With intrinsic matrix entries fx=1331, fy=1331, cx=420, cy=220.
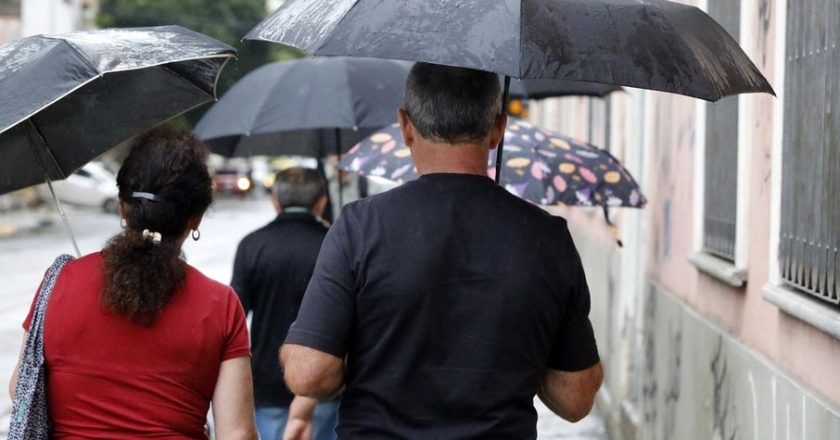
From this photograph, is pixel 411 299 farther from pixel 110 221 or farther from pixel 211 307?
pixel 110 221

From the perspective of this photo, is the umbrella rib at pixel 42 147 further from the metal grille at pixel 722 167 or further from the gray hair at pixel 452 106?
the metal grille at pixel 722 167

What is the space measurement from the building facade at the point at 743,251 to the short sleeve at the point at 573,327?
105cm

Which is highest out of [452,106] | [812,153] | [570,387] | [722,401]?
[452,106]

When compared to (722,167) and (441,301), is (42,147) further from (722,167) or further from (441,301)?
(722,167)

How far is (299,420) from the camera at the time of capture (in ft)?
17.7

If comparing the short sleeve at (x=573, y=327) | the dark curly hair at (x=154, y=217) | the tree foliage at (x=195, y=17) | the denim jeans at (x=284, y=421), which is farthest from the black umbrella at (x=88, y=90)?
the tree foliage at (x=195, y=17)

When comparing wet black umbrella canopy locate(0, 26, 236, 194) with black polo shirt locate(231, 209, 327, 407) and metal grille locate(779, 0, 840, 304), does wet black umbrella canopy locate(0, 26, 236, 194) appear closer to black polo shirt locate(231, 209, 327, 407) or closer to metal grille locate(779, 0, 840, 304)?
black polo shirt locate(231, 209, 327, 407)

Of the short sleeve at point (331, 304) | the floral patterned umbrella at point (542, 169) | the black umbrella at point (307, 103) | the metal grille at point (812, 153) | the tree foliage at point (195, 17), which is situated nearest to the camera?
the short sleeve at point (331, 304)

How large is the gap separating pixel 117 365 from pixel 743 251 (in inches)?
125

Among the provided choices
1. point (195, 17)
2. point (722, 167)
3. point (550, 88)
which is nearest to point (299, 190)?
point (550, 88)

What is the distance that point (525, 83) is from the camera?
21.7ft

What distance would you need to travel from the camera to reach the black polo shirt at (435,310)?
2891 mm

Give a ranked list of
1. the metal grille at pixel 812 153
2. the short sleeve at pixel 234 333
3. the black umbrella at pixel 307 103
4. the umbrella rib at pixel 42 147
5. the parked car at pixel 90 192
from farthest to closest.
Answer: the parked car at pixel 90 192
the black umbrella at pixel 307 103
the metal grille at pixel 812 153
the umbrella rib at pixel 42 147
the short sleeve at pixel 234 333

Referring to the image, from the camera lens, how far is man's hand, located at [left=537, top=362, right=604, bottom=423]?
3084mm
